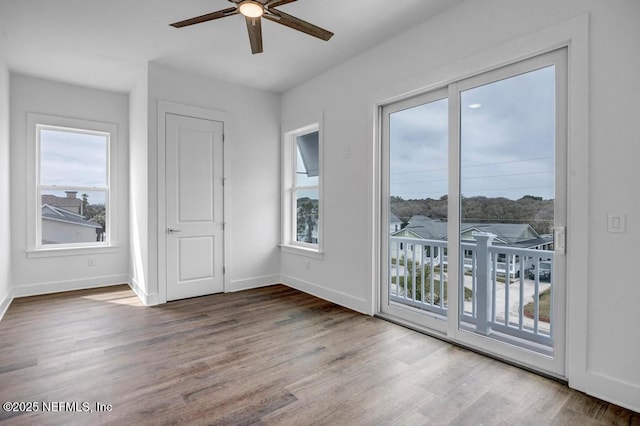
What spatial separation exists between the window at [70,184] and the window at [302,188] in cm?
260

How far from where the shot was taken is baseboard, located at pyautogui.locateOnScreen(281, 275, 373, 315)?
12.2 ft

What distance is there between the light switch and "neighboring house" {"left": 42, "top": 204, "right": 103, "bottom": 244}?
5.79 meters

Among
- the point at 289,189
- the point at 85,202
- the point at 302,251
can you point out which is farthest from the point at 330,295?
the point at 85,202

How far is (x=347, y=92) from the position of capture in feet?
12.8

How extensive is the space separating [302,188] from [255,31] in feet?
8.37

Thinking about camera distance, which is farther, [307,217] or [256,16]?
[307,217]

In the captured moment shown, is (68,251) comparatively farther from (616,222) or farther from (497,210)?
(616,222)

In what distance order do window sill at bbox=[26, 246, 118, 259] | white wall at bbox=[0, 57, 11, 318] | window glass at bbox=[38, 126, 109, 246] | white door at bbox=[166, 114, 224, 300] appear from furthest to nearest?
window glass at bbox=[38, 126, 109, 246]
window sill at bbox=[26, 246, 118, 259]
white door at bbox=[166, 114, 224, 300]
white wall at bbox=[0, 57, 11, 318]

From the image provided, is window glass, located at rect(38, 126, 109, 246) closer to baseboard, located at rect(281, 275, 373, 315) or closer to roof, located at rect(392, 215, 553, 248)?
baseboard, located at rect(281, 275, 373, 315)

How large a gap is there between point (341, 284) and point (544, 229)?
7.32ft

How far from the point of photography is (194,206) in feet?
14.3

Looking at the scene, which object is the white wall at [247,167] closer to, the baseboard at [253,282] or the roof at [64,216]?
the baseboard at [253,282]

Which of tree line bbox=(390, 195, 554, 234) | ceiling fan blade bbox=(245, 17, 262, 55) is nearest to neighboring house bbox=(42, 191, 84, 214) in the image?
ceiling fan blade bbox=(245, 17, 262, 55)

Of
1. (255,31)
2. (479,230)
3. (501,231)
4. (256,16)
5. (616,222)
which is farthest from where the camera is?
(479,230)
